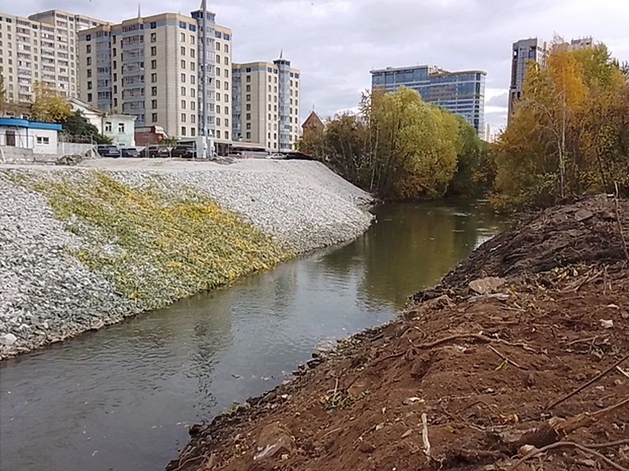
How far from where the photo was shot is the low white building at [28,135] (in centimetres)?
4531

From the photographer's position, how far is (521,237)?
1559 cm

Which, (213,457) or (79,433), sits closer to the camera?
(213,457)

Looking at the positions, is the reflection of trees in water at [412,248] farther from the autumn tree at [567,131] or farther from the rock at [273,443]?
the rock at [273,443]

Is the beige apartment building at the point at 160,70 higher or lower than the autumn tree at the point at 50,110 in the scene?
higher

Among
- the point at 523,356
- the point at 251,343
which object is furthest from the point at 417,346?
the point at 251,343

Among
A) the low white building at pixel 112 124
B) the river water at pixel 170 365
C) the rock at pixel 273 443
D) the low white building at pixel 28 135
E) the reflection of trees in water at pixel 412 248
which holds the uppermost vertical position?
the low white building at pixel 112 124

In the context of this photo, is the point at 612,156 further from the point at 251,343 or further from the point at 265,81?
the point at 265,81

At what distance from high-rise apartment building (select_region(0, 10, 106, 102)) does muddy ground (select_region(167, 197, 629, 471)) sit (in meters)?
113

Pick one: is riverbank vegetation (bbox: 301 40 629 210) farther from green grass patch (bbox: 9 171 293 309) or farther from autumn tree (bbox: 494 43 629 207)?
green grass patch (bbox: 9 171 293 309)

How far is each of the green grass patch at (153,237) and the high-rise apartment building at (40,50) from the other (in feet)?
315

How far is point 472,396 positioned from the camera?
5.07m

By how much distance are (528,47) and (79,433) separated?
206ft

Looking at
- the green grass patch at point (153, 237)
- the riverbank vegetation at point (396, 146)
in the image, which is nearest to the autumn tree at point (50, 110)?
the riverbank vegetation at point (396, 146)

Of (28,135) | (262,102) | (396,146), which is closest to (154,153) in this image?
(28,135)
